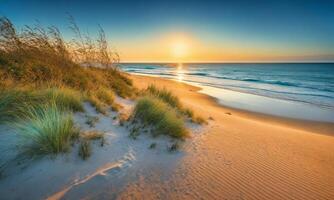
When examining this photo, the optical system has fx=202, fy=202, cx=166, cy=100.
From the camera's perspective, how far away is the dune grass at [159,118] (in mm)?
4808

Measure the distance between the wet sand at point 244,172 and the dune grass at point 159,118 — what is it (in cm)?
48

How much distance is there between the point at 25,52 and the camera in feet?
22.7

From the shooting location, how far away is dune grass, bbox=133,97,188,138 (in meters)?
4.81

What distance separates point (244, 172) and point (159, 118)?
7.55ft

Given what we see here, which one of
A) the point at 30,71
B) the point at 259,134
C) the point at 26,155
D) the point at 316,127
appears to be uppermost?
the point at 30,71

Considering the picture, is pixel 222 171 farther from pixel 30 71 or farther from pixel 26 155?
pixel 30 71

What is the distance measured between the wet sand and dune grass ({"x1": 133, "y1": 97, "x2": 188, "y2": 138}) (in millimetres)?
481

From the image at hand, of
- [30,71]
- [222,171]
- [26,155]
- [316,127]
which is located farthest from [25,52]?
[316,127]

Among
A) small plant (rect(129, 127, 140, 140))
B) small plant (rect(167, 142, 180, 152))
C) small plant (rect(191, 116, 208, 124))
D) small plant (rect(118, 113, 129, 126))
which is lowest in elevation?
small plant (rect(191, 116, 208, 124))

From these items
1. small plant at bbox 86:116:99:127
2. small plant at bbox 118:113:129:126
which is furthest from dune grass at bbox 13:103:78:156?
small plant at bbox 118:113:129:126

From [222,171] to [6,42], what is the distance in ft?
24.7

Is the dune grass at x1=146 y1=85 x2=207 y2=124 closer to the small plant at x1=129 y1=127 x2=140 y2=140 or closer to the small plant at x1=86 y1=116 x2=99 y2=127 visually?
the small plant at x1=129 y1=127 x2=140 y2=140

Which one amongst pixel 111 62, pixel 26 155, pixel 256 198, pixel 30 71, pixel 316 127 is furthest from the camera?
pixel 111 62

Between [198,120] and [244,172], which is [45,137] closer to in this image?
[244,172]
